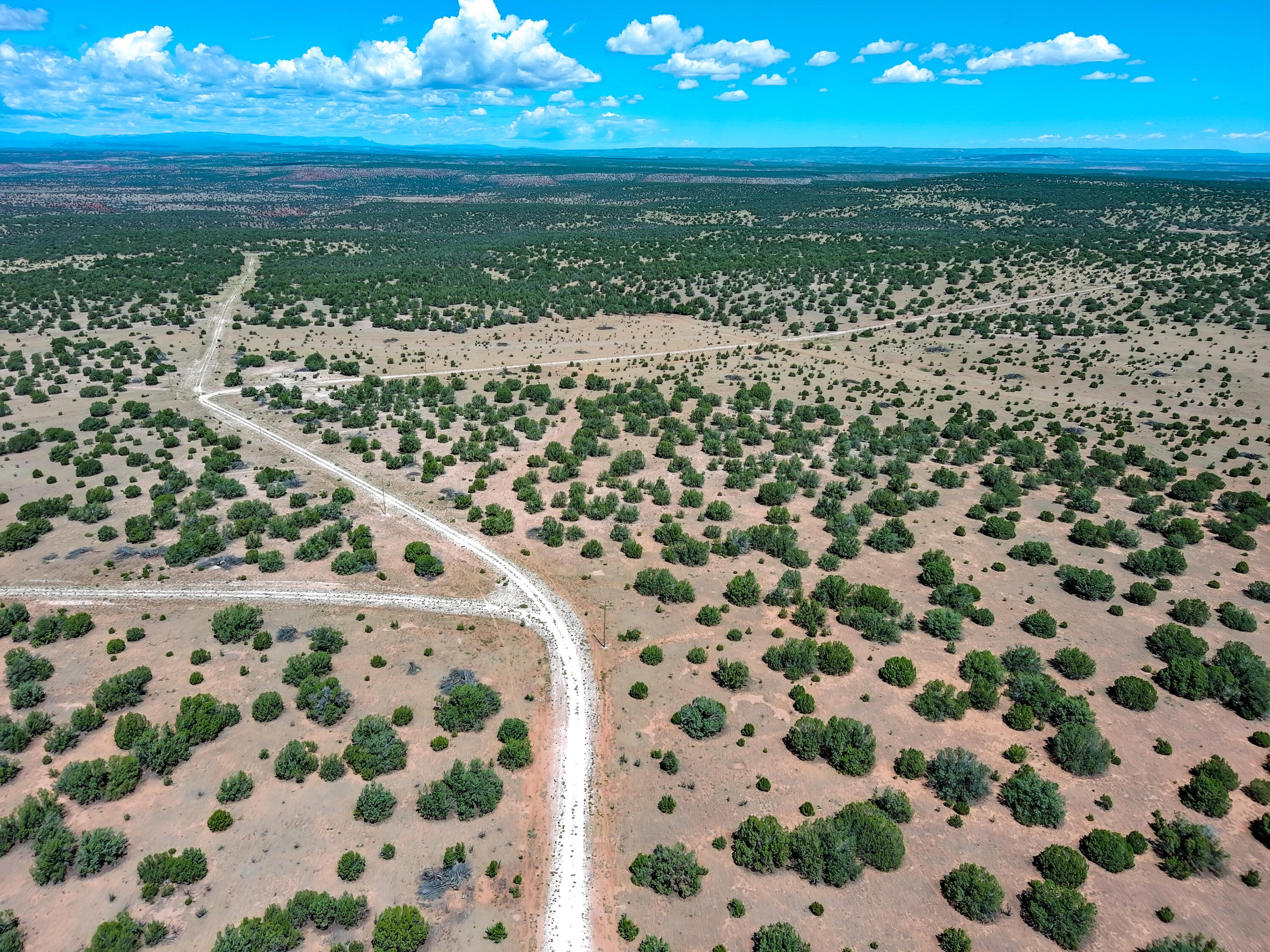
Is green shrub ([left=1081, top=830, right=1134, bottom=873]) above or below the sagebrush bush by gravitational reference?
below

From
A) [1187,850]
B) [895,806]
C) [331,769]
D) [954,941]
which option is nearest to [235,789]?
[331,769]

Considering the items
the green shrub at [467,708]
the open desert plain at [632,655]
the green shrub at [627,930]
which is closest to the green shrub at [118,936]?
the open desert plain at [632,655]

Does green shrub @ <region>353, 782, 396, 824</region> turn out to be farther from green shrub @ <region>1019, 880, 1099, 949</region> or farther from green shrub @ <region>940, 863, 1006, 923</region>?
green shrub @ <region>1019, 880, 1099, 949</region>

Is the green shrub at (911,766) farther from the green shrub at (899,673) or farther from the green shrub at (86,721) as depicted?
the green shrub at (86,721)

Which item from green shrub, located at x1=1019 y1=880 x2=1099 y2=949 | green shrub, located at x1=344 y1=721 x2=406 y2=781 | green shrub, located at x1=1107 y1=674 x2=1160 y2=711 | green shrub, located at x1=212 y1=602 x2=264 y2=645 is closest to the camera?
green shrub, located at x1=1019 y1=880 x2=1099 y2=949

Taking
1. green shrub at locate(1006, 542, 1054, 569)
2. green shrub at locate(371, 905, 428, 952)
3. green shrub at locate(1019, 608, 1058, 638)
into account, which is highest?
green shrub at locate(1006, 542, 1054, 569)

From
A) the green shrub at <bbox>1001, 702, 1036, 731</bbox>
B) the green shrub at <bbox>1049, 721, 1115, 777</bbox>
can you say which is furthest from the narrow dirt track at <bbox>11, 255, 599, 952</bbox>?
the green shrub at <bbox>1049, 721, 1115, 777</bbox>
